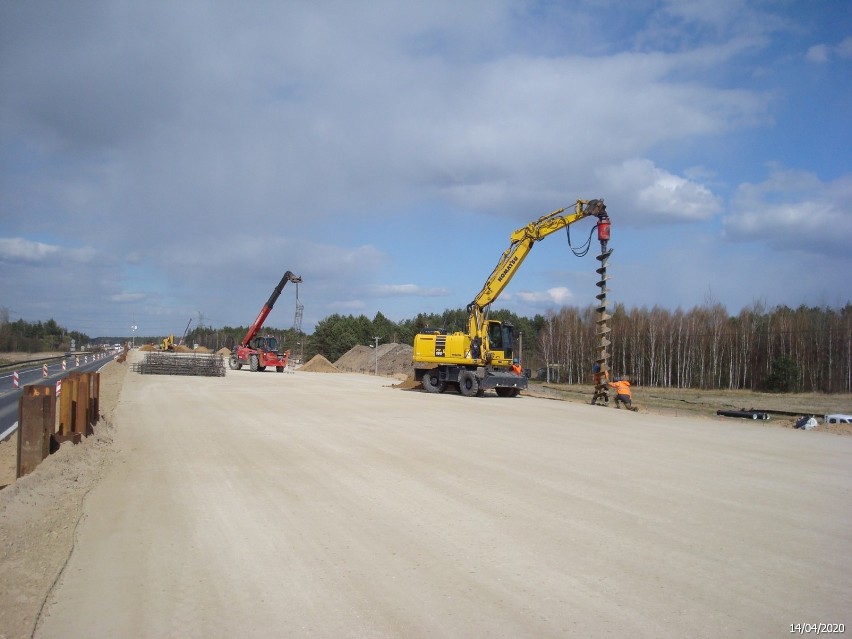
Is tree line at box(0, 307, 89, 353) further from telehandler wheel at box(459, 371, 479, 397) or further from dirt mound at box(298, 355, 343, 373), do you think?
telehandler wheel at box(459, 371, 479, 397)

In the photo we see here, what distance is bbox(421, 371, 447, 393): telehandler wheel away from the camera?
2908 cm

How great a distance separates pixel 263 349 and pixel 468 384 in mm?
24145

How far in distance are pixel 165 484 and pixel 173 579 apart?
394 cm

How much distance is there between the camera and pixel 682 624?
15.3ft

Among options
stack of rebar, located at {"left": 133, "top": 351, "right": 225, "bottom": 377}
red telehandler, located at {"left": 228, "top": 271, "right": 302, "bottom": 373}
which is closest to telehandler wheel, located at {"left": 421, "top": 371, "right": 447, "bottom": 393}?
stack of rebar, located at {"left": 133, "top": 351, "right": 225, "bottom": 377}

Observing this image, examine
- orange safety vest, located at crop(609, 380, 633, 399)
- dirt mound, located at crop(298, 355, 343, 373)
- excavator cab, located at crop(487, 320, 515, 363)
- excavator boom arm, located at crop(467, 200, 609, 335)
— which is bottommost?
dirt mound, located at crop(298, 355, 343, 373)

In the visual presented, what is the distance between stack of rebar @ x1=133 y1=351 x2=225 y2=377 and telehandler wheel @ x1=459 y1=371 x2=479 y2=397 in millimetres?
17925

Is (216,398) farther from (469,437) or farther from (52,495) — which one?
(52,495)

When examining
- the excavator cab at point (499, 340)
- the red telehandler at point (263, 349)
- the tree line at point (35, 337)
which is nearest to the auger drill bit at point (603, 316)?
the excavator cab at point (499, 340)

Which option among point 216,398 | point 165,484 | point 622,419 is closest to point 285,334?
point 216,398

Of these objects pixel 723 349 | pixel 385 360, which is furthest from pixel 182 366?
pixel 723 349

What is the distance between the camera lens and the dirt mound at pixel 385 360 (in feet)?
175

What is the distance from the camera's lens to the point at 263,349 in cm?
→ 4750
